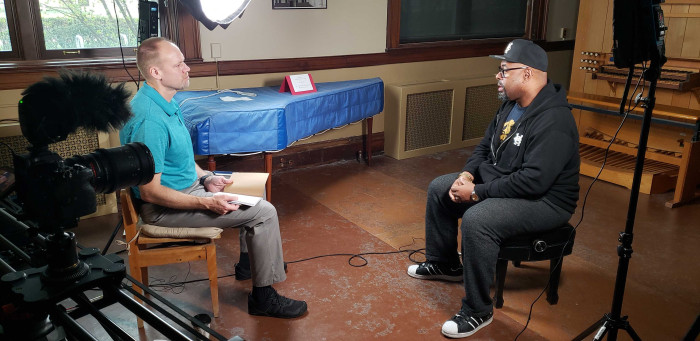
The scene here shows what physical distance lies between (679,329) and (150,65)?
2493mm

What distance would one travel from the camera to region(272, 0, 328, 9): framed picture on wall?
156 inches

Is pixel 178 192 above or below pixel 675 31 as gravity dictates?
below

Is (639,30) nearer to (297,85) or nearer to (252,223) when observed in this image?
(252,223)

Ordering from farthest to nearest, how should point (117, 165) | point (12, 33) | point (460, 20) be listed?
1. point (460, 20)
2. point (12, 33)
3. point (117, 165)

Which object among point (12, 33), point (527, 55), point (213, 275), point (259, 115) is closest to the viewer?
point (213, 275)

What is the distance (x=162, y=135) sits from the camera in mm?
2146

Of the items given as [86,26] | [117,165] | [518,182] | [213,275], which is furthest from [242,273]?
[86,26]

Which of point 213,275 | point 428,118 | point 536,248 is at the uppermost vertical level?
point 428,118

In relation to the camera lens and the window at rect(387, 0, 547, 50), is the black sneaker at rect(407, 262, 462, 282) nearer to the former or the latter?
the camera lens

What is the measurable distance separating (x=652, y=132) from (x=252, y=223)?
3375 millimetres

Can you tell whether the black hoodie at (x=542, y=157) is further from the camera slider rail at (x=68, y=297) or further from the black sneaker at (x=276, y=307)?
the camera slider rail at (x=68, y=297)

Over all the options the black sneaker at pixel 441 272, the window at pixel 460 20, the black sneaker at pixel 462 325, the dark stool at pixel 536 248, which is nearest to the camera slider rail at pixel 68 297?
the black sneaker at pixel 462 325

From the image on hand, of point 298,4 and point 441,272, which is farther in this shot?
point 298,4

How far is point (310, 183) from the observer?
4062mm
